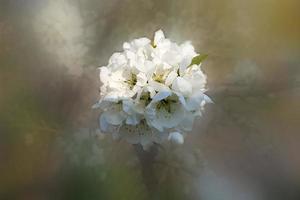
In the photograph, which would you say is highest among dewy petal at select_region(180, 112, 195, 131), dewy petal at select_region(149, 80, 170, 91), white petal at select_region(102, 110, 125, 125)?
dewy petal at select_region(149, 80, 170, 91)

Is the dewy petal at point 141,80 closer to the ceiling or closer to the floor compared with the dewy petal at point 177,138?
closer to the floor

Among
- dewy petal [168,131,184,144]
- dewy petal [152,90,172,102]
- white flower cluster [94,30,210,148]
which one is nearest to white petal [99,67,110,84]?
white flower cluster [94,30,210,148]

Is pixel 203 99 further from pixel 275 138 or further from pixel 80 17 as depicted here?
pixel 80 17

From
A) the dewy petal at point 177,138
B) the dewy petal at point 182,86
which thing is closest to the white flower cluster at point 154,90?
the dewy petal at point 182,86

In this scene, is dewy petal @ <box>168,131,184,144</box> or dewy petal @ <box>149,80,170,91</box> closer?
dewy petal @ <box>149,80,170,91</box>

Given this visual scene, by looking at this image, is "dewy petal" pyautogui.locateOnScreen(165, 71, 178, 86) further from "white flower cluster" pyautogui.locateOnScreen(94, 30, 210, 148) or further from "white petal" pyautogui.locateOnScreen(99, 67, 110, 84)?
"white petal" pyautogui.locateOnScreen(99, 67, 110, 84)

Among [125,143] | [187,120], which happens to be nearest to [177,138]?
[125,143]

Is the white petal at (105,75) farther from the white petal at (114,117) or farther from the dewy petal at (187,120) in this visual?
the dewy petal at (187,120)

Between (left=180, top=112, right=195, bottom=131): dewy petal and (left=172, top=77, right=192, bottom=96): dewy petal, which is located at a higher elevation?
(left=172, top=77, right=192, bottom=96): dewy petal
